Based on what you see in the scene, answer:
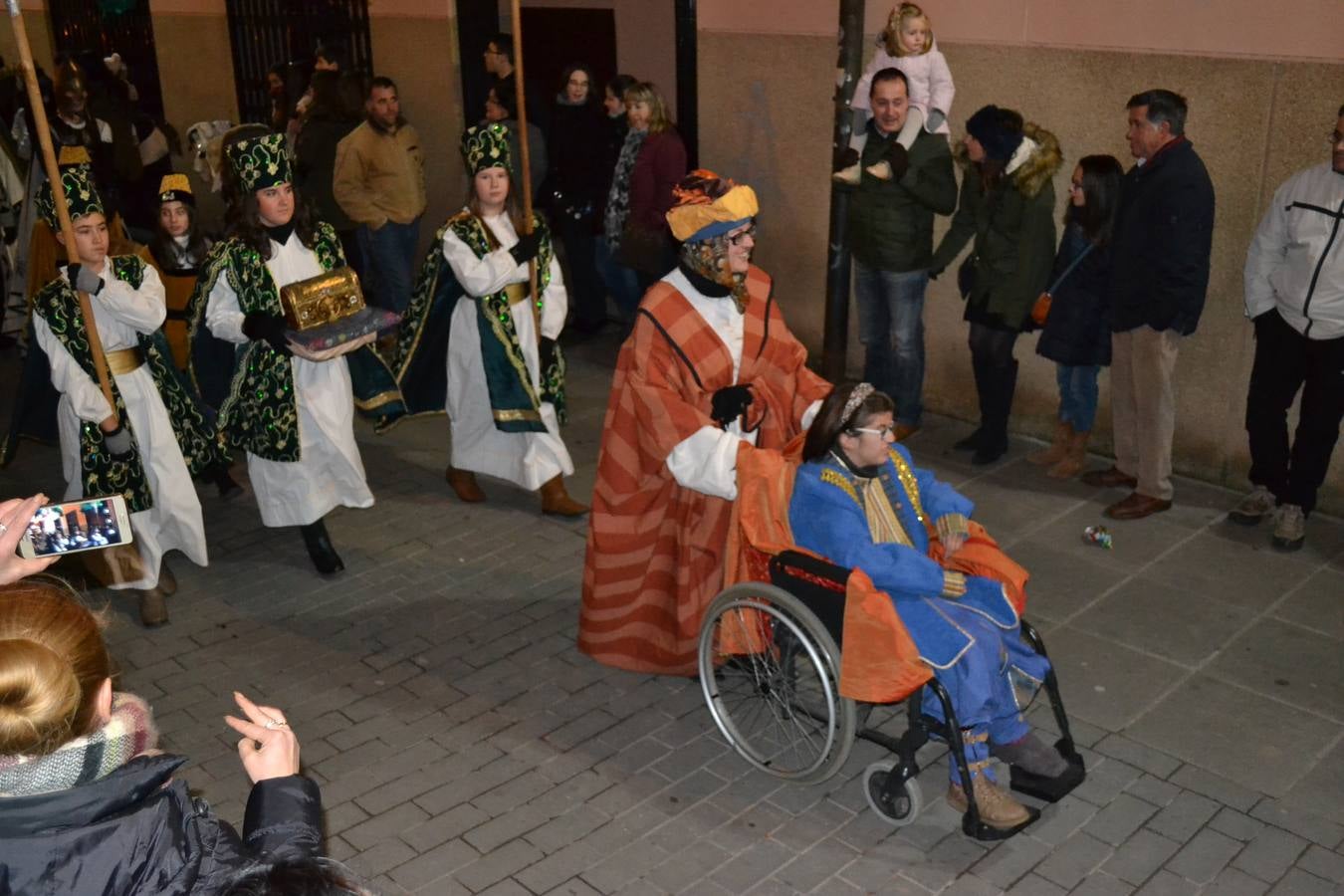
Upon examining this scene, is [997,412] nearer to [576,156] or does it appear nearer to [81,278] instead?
[576,156]

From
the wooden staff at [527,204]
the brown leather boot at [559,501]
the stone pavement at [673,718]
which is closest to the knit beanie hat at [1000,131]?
the stone pavement at [673,718]

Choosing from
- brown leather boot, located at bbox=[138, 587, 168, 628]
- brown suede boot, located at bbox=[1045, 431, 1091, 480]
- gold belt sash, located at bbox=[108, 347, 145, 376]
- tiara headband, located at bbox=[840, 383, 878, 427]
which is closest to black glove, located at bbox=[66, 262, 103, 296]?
gold belt sash, located at bbox=[108, 347, 145, 376]

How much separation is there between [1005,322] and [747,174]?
253 cm

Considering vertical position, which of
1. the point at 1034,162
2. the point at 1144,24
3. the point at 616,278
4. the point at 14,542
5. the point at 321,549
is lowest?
the point at 321,549

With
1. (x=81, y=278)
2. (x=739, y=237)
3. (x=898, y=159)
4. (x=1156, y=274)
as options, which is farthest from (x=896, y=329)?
(x=81, y=278)

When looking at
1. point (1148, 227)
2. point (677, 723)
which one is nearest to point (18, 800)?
point (677, 723)

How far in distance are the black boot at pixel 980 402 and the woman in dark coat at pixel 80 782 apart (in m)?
5.62

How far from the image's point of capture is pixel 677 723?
5.18 m

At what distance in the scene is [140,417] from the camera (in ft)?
19.7

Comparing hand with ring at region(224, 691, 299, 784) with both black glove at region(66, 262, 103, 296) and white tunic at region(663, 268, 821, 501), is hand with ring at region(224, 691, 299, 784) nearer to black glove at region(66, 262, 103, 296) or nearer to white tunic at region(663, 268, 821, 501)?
white tunic at region(663, 268, 821, 501)

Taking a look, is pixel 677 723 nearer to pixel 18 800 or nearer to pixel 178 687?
pixel 178 687

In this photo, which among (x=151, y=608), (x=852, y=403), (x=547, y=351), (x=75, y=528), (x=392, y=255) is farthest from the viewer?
(x=392, y=255)

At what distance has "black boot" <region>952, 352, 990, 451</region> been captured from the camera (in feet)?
24.6

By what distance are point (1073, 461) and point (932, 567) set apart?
3201mm
